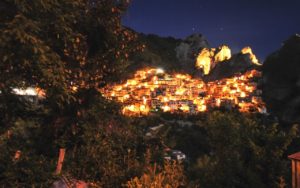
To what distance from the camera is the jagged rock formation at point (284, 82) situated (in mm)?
53900

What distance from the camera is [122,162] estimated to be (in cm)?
969

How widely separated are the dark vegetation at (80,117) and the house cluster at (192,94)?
46736 mm

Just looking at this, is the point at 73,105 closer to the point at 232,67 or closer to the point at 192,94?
the point at 192,94

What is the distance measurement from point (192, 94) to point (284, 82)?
73.0 ft

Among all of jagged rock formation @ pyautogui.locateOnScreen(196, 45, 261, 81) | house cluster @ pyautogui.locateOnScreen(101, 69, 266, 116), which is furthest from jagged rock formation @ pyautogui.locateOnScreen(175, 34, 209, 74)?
house cluster @ pyautogui.locateOnScreen(101, 69, 266, 116)

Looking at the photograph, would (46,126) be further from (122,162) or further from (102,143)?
(122,162)

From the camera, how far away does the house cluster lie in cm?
6488

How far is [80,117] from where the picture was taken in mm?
8766

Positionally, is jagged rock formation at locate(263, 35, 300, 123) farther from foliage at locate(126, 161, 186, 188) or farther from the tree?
the tree

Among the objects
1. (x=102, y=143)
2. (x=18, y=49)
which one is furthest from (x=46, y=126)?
(x=18, y=49)

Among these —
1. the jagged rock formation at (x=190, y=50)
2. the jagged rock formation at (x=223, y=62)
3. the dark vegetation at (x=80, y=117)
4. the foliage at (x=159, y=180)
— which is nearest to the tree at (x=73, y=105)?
the dark vegetation at (x=80, y=117)

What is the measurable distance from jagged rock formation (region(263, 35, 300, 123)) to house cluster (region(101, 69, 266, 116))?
3500mm

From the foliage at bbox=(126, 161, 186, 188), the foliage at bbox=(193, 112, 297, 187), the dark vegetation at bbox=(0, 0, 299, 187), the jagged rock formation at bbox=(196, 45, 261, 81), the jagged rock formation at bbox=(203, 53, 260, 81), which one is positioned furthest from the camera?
the jagged rock formation at bbox=(196, 45, 261, 81)

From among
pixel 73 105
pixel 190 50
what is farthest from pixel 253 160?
pixel 190 50
